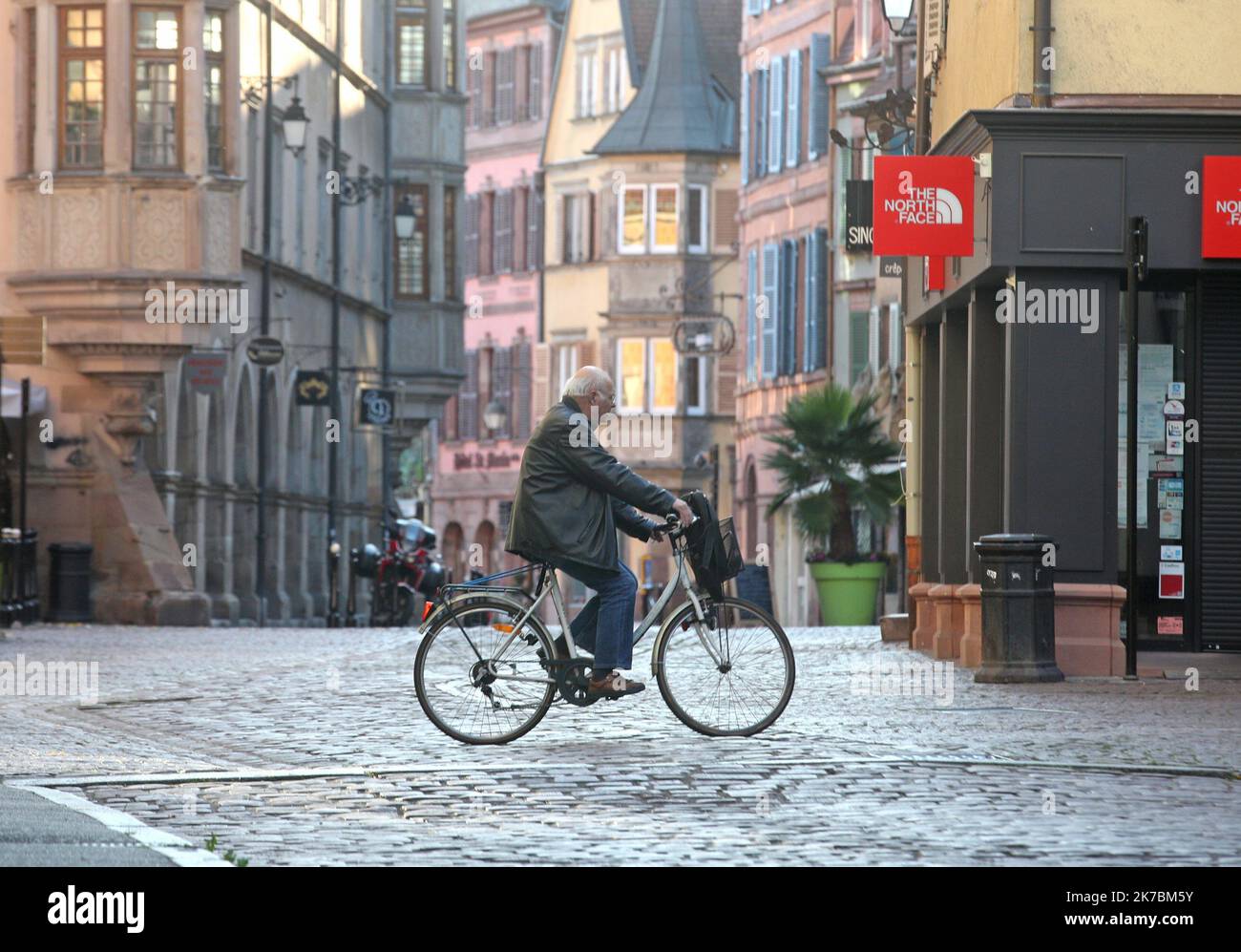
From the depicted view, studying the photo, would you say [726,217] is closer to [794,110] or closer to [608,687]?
[794,110]

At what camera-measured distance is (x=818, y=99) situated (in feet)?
173

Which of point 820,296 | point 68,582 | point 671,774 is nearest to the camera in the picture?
point 671,774

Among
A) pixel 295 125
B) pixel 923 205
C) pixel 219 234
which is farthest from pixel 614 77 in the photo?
pixel 923 205

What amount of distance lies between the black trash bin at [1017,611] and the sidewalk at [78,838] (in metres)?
8.59

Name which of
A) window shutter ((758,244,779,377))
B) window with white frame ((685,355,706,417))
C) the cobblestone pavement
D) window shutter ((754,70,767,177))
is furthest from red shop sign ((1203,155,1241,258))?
window with white frame ((685,355,706,417))

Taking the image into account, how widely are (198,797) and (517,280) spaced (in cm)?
6637

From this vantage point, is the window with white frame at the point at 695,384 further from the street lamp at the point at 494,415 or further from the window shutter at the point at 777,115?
the window shutter at the point at 777,115

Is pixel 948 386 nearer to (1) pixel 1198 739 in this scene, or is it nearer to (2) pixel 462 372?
(1) pixel 1198 739

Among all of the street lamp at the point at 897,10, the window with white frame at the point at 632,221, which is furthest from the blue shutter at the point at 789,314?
the street lamp at the point at 897,10

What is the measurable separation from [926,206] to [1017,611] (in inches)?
127

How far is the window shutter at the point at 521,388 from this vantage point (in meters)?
76.7

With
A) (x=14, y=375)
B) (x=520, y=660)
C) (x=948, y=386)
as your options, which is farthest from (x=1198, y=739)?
(x=14, y=375)

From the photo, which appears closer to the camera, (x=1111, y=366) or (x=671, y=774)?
(x=671, y=774)

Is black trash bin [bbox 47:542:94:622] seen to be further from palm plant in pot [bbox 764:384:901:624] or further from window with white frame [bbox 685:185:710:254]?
window with white frame [bbox 685:185:710:254]
